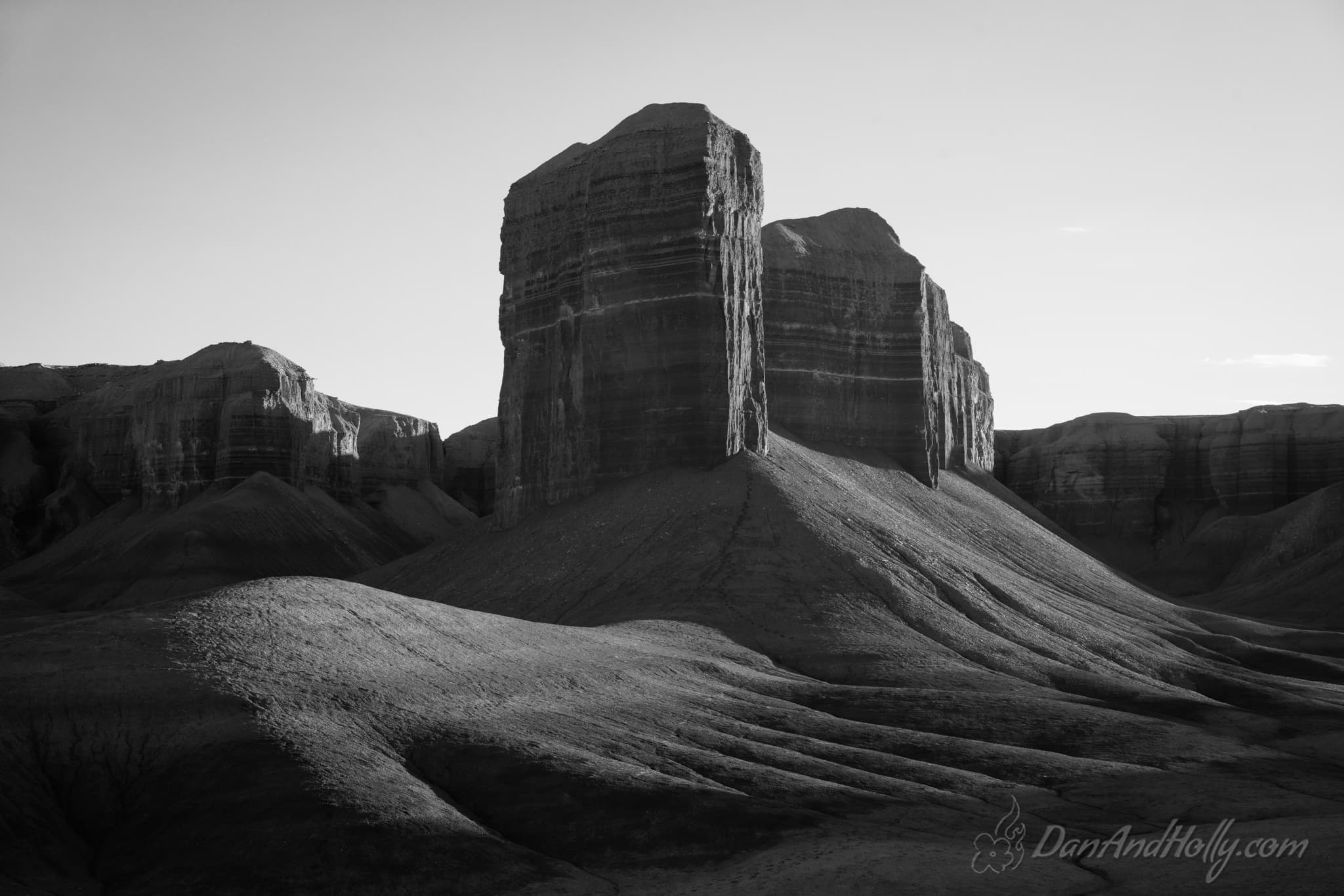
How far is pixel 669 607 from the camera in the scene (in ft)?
166

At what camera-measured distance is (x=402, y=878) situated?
26016mm

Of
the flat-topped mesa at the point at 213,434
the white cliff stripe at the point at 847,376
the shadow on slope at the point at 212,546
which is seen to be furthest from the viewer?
the flat-topped mesa at the point at 213,434

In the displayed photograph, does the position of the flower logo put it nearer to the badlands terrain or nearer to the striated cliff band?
the badlands terrain

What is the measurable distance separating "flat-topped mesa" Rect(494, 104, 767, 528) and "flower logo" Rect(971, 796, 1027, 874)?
30.2m

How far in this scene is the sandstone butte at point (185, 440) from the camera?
91.6 m

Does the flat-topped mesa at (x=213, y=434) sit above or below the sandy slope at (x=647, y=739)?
above

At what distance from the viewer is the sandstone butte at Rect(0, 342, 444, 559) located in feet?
301

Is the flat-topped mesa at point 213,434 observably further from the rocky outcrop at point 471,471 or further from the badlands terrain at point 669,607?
the rocky outcrop at point 471,471

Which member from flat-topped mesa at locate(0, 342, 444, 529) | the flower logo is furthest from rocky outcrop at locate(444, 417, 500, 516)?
the flower logo

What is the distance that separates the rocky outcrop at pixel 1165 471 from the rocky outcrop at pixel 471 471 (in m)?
38.7

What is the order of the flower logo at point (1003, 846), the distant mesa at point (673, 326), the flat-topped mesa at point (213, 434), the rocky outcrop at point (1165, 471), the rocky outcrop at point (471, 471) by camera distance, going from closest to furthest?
the flower logo at point (1003, 846), the distant mesa at point (673, 326), the flat-topped mesa at point (213, 434), the rocky outcrop at point (1165, 471), the rocky outcrop at point (471, 471)

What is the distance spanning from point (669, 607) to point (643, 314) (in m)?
15.7

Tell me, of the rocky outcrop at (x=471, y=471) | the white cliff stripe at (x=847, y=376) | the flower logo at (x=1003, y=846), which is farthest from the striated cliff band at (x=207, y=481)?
the flower logo at (x=1003, y=846)

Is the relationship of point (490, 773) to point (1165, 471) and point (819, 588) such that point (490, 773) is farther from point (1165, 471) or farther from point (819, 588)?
point (1165, 471)
